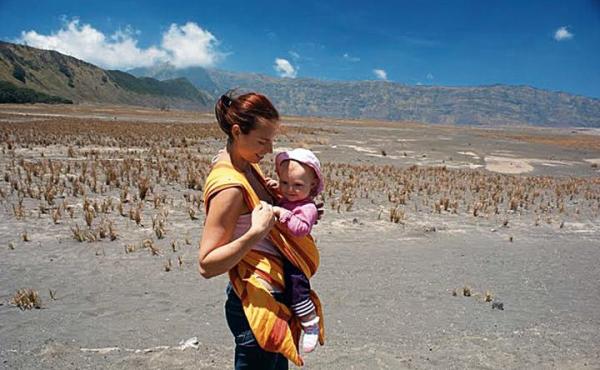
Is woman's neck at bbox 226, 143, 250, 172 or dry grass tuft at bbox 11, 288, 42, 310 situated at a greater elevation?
woman's neck at bbox 226, 143, 250, 172

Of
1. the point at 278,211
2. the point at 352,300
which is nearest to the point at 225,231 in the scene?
the point at 278,211

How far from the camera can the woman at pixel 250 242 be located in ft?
5.93

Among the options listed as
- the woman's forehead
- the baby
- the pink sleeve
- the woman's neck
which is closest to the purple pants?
the baby

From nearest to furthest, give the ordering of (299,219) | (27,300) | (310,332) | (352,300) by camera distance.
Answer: (299,219), (310,332), (27,300), (352,300)

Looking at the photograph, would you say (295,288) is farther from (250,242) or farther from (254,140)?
(254,140)

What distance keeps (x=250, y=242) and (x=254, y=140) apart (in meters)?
0.45

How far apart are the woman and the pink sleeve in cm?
7

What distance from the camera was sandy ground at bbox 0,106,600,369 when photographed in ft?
14.3

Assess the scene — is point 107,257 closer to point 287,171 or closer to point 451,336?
point 451,336

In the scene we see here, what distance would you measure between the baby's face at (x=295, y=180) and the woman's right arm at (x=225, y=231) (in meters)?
0.30

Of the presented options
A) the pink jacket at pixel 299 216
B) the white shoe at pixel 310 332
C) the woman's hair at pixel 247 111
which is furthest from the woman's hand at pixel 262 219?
the white shoe at pixel 310 332

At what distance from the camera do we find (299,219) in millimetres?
2002

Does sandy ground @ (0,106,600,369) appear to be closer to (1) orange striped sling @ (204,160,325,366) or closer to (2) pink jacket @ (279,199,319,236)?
(1) orange striped sling @ (204,160,325,366)

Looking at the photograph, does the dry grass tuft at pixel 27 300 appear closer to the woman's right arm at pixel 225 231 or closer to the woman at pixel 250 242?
the woman at pixel 250 242
